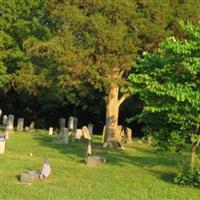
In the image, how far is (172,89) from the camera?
45.8 ft

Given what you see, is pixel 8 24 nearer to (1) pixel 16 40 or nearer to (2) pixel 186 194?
(1) pixel 16 40

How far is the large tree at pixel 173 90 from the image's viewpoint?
1395 centimetres

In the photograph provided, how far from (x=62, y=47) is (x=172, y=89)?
41.6ft

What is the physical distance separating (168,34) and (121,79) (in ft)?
10.0

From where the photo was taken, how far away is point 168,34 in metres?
26.7

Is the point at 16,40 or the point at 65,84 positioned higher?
the point at 16,40

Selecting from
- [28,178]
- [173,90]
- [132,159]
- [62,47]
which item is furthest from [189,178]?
[62,47]

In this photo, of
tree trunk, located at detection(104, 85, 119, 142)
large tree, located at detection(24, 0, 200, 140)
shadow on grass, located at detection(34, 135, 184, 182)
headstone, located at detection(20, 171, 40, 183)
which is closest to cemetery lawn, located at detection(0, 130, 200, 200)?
shadow on grass, located at detection(34, 135, 184, 182)

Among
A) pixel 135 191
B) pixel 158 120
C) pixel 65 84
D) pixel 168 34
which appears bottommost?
pixel 135 191

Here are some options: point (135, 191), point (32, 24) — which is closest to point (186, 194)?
point (135, 191)

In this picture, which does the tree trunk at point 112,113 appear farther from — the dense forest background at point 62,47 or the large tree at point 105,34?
the dense forest background at point 62,47

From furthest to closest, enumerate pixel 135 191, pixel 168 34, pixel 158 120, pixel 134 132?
pixel 134 132
pixel 168 34
pixel 158 120
pixel 135 191

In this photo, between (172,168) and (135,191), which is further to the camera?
(172,168)

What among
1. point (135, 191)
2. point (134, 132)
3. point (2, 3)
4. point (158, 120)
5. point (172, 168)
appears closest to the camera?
point (135, 191)
